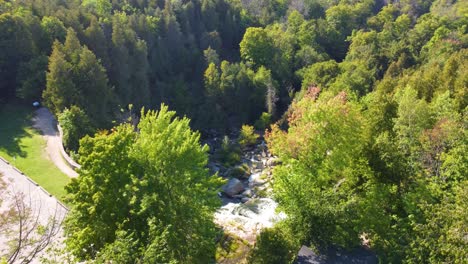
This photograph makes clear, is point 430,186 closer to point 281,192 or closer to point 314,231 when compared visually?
point 314,231

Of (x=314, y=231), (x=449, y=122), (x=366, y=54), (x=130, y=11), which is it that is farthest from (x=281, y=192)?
(x=130, y=11)

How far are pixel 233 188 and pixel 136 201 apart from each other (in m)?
21.3

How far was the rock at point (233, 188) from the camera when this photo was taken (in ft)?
121

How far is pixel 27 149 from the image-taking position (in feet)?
108

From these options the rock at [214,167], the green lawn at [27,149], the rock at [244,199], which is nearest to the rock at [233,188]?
the rock at [244,199]

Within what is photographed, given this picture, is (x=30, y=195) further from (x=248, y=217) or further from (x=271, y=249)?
(x=271, y=249)

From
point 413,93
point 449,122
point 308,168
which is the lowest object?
point 308,168

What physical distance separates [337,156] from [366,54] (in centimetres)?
3922

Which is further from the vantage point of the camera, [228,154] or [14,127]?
[228,154]

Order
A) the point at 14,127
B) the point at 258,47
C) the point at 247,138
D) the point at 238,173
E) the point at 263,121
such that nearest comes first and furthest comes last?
the point at 14,127, the point at 238,173, the point at 247,138, the point at 263,121, the point at 258,47

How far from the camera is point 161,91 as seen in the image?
52.8m

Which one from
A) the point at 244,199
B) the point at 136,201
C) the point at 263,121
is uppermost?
the point at 263,121

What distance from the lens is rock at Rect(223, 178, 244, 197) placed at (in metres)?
36.8

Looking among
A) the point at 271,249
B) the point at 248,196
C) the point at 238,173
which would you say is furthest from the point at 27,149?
the point at 271,249
